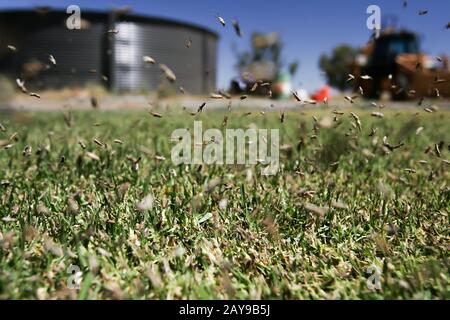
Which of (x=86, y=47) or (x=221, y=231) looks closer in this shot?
(x=221, y=231)

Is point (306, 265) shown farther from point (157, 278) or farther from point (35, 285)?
point (35, 285)

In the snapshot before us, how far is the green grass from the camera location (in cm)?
149

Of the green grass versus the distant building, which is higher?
the distant building

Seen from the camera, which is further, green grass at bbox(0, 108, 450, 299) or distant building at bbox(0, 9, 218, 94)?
distant building at bbox(0, 9, 218, 94)

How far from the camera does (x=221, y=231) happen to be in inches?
76.0

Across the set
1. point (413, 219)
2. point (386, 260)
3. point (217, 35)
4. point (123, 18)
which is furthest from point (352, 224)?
point (217, 35)

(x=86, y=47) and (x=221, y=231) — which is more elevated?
(x=86, y=47)

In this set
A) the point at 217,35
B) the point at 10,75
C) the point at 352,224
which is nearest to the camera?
the point at 352,224

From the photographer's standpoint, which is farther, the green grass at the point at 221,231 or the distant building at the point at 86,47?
the distant building at the point at 86,47

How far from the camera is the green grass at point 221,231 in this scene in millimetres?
1488

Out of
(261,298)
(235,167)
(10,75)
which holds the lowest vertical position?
(261,298)

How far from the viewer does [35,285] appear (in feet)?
4.68

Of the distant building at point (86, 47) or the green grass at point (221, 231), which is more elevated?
the distant building at point (86, 47)
